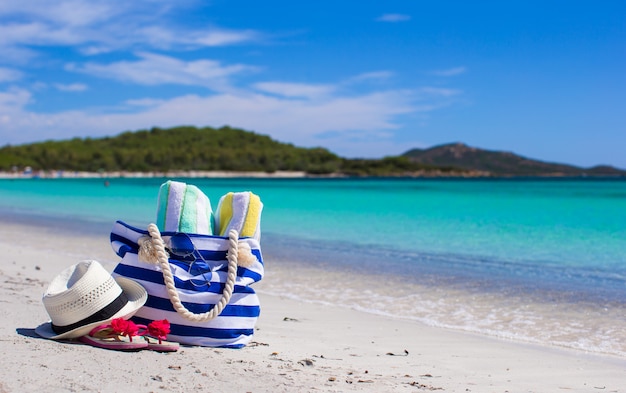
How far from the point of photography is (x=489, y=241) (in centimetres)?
1593

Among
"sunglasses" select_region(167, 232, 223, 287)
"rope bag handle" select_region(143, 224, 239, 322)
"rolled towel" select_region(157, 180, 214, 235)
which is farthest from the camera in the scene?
"rolled towel" select_region(157, 180, 214, 235)

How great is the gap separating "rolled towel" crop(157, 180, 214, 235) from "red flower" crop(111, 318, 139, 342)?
31.5 inches

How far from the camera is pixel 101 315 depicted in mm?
4215

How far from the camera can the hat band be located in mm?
4184

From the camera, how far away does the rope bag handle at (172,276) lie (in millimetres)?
4445

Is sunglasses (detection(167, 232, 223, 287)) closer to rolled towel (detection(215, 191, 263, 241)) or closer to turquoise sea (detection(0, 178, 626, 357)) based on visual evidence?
rolled towel (detection(215, 191, 263, 241))

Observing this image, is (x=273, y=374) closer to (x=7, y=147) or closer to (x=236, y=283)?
(x=236, y=283)

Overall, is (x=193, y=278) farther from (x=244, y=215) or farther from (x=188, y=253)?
(x=244, y=215)

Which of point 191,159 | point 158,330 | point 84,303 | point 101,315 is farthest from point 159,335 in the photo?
point 191,159

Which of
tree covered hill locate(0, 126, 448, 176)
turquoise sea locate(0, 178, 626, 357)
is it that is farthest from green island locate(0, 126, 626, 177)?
turquoise sea locate(0, 178, 626, 357)

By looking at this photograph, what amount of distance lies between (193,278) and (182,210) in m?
0.55

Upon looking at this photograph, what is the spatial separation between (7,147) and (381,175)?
340 feet

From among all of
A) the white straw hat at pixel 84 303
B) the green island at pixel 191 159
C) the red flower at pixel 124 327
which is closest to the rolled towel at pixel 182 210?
the white straw hat at pixel 84 303

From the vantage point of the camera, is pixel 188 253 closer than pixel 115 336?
No
